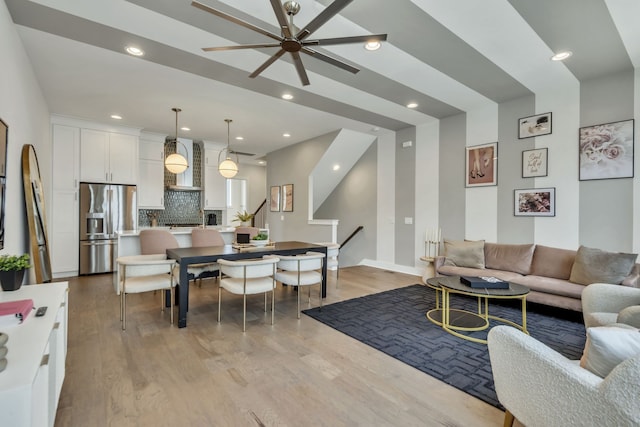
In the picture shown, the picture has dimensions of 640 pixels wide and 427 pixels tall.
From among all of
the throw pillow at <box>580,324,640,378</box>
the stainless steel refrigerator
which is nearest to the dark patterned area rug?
the throw pillow at <box>580,324,640,378</box>

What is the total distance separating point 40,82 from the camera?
3844 mm

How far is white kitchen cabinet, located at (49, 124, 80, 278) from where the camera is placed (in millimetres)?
5215

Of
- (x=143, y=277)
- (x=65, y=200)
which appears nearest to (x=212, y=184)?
(x=65, y=200)

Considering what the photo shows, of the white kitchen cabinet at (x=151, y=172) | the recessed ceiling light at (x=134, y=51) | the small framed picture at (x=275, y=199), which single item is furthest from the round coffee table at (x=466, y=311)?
the white kitchen cabinet at (x=151, y=172)

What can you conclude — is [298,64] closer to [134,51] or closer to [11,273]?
[134,51]

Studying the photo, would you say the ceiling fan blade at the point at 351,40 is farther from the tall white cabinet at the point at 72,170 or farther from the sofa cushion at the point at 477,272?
the tall white cabinet at the point at 72,170

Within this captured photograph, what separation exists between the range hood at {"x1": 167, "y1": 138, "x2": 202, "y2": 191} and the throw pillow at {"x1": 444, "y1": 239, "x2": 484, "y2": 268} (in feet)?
18.9

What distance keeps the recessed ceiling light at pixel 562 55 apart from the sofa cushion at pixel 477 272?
2.65 meters

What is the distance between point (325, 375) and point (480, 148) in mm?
4428

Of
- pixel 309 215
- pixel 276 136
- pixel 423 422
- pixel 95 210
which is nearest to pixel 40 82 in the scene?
pixel 95 210

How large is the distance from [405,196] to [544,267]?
8.60 ft

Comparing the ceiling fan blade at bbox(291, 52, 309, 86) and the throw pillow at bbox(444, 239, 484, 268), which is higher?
the ceiling fan blade at bbox(291, 52, 309, 86)

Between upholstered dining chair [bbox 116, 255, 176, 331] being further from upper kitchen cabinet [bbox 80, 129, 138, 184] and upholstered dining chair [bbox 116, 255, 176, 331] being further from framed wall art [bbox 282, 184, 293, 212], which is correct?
framed wall art [bbox 282, 184, 293, 212]

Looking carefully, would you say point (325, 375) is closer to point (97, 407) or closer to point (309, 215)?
point (97, 407)
